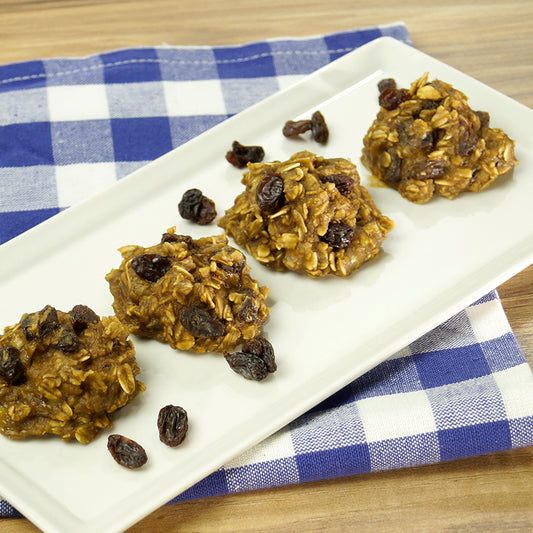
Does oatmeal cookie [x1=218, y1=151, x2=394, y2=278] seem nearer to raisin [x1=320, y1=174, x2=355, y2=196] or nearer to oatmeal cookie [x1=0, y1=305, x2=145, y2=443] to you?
raisin [x1=320, y1=174, x2=355, y2=196]

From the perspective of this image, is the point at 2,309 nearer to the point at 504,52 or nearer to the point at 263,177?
the point at 263,177

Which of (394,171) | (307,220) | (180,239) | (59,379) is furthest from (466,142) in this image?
(59,379)

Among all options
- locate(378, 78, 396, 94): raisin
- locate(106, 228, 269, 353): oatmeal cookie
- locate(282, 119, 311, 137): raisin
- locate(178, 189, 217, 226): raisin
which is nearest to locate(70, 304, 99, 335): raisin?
locate(106, 228, 269, 353): oatmeal cookie

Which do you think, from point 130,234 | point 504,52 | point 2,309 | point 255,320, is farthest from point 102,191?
point 504,52

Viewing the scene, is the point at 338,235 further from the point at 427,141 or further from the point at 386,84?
the point at 386,84

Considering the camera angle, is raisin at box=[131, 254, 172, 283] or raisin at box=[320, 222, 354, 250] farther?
raisin at box=[320, 222, 354, 250]

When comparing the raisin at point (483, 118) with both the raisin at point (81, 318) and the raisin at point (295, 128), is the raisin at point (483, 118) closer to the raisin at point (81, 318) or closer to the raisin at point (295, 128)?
the raisin at point (295, 128)
